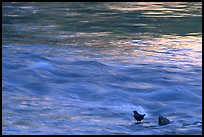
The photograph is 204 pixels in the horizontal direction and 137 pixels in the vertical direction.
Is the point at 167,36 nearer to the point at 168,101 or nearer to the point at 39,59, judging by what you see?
the point at 39,59

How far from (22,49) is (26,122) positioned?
17.6ft

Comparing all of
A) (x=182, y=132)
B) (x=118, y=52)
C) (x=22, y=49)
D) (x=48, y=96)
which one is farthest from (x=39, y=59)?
(x=182, y=132)

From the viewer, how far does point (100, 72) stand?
33.8 ft

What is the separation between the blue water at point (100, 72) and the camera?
6930 millimetres

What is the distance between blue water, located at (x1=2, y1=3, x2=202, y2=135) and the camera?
6930 millimetres

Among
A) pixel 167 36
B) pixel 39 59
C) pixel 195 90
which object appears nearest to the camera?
pixel 195 90

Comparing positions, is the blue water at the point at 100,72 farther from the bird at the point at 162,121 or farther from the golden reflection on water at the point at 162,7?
the golden reflection on water at the point at 162,7

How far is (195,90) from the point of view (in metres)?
8.97

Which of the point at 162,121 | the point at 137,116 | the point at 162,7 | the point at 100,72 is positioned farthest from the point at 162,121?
the point at 162,7

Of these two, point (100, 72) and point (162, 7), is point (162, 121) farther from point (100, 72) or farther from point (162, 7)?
point (162, 7)

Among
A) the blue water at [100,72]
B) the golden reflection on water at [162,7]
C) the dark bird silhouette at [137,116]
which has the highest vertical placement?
the golden reflection on water at [162,7]

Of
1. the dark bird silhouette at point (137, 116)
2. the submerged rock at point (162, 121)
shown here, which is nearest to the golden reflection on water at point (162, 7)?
the dark bird silhouette at point (137, 116)

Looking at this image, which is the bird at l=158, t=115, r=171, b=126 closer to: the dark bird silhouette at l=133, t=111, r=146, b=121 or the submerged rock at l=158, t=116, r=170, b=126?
the submerged rock at l=158, t=116, r=170, b=126

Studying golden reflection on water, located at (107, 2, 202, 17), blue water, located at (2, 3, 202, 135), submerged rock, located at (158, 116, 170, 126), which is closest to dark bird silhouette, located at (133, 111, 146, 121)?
blue water, located at (2, 3, 202, 135)
